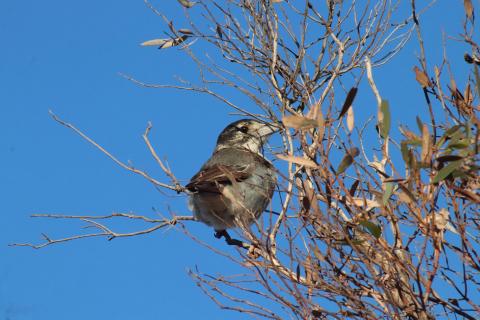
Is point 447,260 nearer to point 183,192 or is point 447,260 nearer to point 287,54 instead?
point 287,54

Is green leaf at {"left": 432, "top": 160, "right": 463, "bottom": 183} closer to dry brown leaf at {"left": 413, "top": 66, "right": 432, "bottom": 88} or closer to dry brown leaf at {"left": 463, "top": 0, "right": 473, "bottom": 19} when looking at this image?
dry brown leaf at {"left": 413, "top": 66, "right": 432, "bottom": 88}

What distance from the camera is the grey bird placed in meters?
5.87

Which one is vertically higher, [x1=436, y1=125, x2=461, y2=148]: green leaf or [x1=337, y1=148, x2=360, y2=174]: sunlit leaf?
[x1=337, y1=148, x2=360, y2=174]: sunlit leaf

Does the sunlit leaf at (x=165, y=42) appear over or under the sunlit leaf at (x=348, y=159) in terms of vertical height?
over

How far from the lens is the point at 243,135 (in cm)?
745

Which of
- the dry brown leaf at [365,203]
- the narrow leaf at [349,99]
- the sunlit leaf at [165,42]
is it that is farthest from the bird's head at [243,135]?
the narrow leaf at [349,99]

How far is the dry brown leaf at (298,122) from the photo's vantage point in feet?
9.29

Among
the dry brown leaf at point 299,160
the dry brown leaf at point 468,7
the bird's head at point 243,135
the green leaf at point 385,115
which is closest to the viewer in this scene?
the green leaf at point 385,115

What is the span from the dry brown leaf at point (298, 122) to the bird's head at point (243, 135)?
4.22 m

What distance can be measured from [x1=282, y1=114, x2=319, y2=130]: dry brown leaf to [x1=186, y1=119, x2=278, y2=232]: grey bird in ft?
7.61

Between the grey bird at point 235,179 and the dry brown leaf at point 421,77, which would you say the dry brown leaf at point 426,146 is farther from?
the grey bird at point 235,179

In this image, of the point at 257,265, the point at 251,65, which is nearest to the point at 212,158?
the point at 251,65

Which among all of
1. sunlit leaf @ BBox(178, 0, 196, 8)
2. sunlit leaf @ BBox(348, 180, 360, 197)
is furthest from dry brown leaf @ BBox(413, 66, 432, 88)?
sunlit leaf @ BBox(178, 0, 196, 8)

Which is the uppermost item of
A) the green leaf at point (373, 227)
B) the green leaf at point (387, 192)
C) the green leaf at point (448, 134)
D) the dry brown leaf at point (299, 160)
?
the dry brown leaf at point (299, 160)
